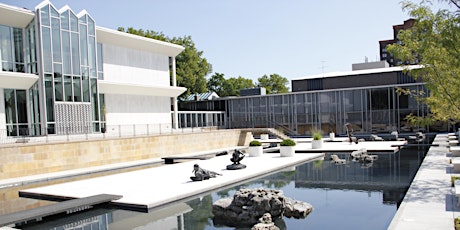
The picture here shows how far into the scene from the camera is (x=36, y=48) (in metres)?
24.1

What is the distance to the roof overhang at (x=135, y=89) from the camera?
29.4 meters

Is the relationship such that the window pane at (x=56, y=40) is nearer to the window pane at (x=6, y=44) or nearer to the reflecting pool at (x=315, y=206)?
the window pane at (x=6, y=44)

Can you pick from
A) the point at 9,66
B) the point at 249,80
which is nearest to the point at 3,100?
the point at 9,66

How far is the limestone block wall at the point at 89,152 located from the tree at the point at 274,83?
2056 inches

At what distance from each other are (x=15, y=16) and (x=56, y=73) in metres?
3.96

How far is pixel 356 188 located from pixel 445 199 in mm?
3457

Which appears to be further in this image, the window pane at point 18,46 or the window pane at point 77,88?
the window pane at point 77,88

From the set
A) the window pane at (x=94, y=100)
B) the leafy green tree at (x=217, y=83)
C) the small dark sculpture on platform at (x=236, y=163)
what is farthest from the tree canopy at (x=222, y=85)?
the small dark sculpture on platform at (x=236, y=163)

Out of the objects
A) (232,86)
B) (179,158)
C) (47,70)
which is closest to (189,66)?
(232,86)

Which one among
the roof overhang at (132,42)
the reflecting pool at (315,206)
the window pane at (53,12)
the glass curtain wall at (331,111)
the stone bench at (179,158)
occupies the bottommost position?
the stone bench at (179,158)

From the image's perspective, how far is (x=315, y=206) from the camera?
1053 cm

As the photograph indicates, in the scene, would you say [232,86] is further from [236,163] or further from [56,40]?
[236,163]

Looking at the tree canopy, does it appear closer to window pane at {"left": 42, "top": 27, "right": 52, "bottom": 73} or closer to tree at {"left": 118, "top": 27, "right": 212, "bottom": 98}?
tree at {"left": 118, "top": 27, "right": 212, "bottom": 98}

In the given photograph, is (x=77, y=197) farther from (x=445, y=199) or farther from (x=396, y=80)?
(x=396, y=80)
